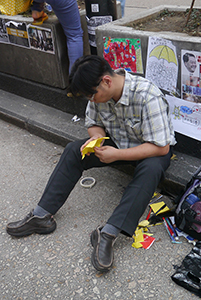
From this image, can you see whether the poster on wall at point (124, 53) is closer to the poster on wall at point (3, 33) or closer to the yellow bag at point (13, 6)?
the yellow bag at point (13, 6)

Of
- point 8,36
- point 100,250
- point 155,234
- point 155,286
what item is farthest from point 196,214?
point 8,36

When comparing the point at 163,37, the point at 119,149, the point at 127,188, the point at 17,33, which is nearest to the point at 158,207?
the point at 127,188

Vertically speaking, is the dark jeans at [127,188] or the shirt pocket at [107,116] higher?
the shirt pocket at [107,116]

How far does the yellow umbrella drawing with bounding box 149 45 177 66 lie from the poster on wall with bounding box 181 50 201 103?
92 mm

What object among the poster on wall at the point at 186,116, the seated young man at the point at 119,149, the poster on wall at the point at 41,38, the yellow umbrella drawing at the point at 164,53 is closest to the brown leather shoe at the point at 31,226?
the seated young man at the point at 119,149

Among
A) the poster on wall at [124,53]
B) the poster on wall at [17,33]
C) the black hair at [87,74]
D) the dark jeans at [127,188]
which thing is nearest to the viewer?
the black hair at [87,74]

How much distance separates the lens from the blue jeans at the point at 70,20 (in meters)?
3.01

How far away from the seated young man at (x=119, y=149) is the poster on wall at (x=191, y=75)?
34cm

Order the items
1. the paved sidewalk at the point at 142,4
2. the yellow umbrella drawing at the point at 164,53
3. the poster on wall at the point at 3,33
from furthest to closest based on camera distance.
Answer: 1. the paved sidewalk at the point at 142,4
2. the poster on wall at the point at 3,33
3. the yellow umbrella drawing at the point at 164,53

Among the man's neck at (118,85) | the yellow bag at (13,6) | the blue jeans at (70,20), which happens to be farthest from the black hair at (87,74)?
the yellow bag at (13,6)

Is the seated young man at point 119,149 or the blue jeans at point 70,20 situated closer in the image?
the seated young man at point 119,149

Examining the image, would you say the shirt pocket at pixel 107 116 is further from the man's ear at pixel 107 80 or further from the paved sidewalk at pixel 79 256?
the paved sidewalk at pixel 79 256

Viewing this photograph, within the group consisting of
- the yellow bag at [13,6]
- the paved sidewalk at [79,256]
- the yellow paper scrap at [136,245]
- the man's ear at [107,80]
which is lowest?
the paved sidewalk at [79,256]

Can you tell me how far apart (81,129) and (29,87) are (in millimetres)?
1184
